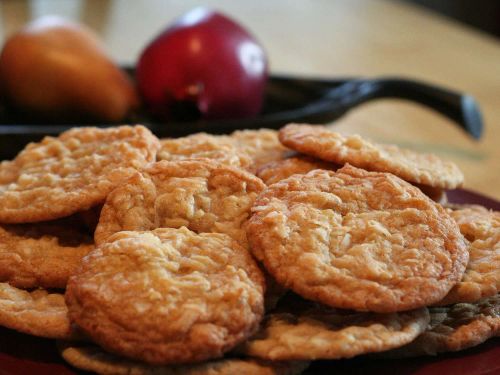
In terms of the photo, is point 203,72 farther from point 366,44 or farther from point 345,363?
point 366,44

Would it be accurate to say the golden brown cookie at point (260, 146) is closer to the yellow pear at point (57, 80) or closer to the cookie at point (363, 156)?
the cookie at point (363, 156)

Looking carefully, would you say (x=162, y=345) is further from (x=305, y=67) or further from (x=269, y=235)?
(x=305, y=67)

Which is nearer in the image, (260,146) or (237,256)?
(237,256)

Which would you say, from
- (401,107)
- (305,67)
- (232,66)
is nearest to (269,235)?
(232,66)

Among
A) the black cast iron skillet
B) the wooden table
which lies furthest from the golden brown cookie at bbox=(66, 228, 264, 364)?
the wooden table

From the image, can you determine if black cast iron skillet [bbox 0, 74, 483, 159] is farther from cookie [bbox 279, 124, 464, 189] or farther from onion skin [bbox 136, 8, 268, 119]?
cookie [bbox 279, 124, 464, 189]

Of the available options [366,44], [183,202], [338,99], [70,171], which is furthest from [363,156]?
[366,44]
